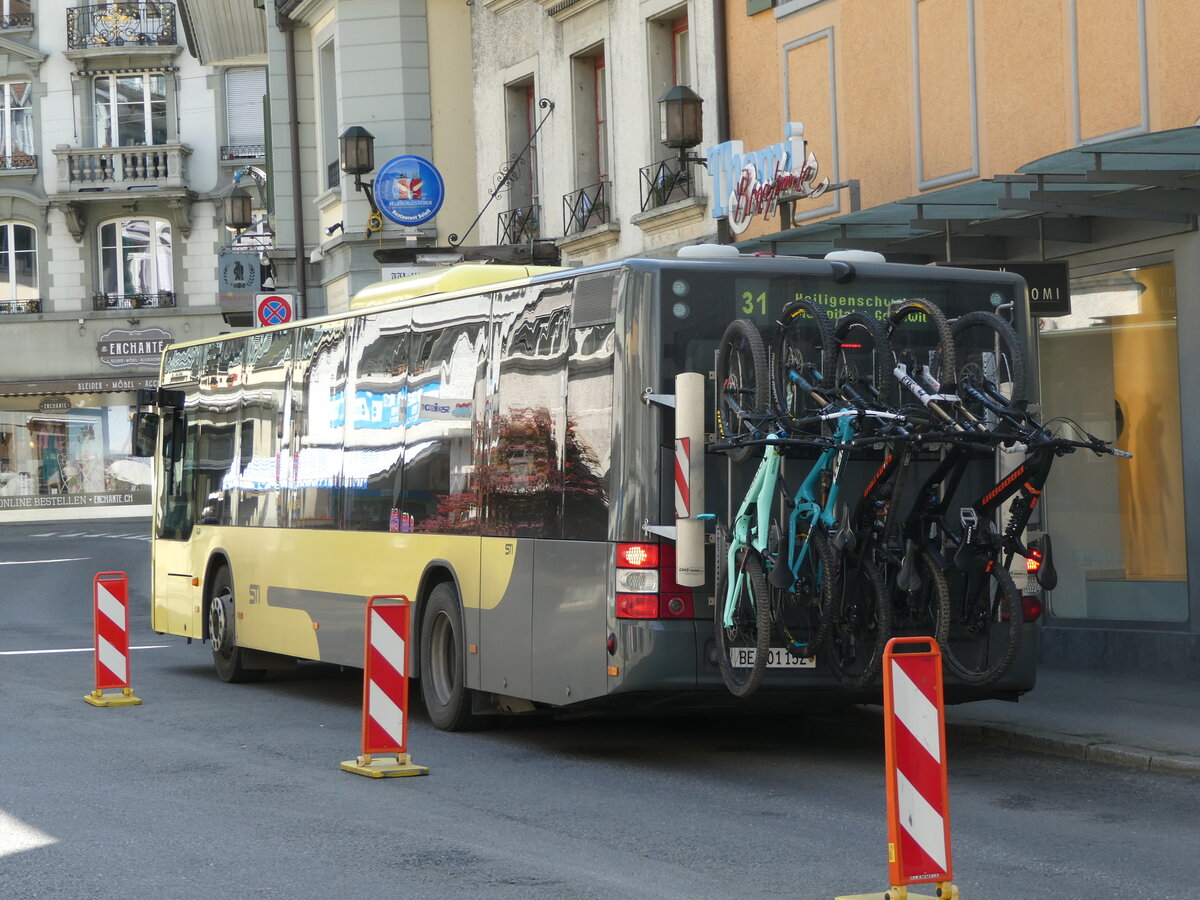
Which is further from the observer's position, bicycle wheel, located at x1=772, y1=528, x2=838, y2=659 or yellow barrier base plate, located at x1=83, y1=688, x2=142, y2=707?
yellow barrier base plate, located at x1=83, y1=688, x2=142, y2=707

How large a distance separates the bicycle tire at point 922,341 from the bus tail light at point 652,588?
1626mm

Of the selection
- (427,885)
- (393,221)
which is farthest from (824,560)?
(393,221)

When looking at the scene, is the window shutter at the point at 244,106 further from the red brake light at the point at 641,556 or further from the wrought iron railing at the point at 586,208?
the red brake light at the point at 641,556

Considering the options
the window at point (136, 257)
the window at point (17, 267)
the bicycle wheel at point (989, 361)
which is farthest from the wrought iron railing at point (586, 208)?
the window at point (17, 267)

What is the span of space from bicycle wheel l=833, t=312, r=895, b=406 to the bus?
0.25 m

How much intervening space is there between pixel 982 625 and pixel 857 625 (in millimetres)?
831

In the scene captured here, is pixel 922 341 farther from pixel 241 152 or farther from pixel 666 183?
pixel 241 152

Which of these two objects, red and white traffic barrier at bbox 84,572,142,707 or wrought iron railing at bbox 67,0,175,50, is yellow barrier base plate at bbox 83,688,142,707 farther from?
wrought iron railing at bbox 67,0,175,50

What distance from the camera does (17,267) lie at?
50.7 m

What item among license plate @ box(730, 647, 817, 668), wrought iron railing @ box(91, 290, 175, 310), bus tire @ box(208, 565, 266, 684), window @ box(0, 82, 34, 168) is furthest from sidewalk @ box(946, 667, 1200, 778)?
window @ box(0, 82, 34, 168)

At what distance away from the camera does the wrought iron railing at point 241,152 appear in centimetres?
5100

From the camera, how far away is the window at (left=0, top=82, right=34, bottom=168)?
5078cm

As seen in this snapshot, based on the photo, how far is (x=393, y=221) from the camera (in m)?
24.7

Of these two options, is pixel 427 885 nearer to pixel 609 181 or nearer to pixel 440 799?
pixel 440 799
